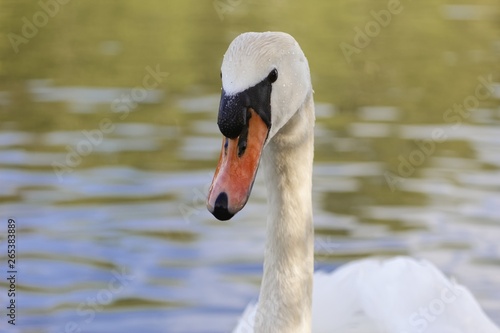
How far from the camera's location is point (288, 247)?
362cm

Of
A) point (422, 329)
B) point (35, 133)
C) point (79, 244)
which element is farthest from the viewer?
point (35, 133)

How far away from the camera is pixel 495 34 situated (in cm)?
1400

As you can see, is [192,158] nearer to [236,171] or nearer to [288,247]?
[288,247]

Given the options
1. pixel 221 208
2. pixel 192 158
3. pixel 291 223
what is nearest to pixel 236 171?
pixel 221 208

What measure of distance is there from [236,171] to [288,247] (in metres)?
0.71

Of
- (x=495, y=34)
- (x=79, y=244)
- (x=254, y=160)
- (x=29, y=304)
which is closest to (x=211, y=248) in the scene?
(x=79, y=244)

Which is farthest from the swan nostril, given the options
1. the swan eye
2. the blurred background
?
the blurred background

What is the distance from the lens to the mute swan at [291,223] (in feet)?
9.75

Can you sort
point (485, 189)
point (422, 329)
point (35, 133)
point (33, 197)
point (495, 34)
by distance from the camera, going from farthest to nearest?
point (495, 34) < point (35, 133) < point (485, 189) < point (33, 197) < point (422, 329)

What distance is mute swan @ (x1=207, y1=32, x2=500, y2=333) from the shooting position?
117 inches

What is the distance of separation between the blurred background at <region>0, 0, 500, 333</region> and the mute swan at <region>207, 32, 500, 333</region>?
1.18 m

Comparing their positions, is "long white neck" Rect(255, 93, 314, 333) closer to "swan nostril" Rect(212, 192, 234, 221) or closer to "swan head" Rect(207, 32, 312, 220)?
"swan head" Rect(207, 32, 312, 220)

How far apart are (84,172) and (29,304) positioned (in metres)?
2.35

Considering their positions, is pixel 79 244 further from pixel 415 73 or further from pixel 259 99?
pixel 415 73
